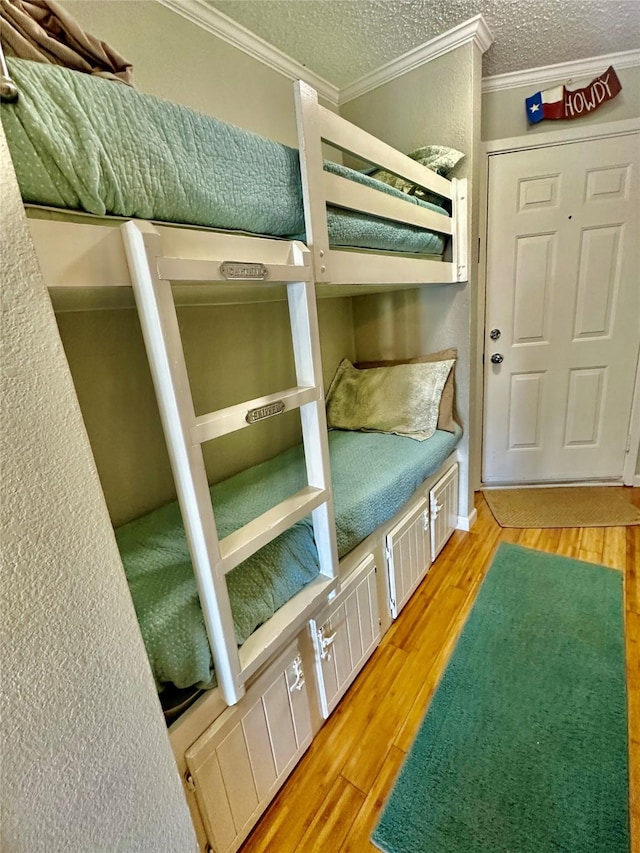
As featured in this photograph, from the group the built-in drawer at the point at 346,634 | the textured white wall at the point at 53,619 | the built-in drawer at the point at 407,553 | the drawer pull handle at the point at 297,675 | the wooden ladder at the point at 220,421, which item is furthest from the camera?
the built-in drawer at the point at 407,553

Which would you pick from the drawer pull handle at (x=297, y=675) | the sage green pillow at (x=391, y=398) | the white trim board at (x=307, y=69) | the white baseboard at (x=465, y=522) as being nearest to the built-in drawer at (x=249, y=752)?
the drawer pull handle at (x=297, y=675)

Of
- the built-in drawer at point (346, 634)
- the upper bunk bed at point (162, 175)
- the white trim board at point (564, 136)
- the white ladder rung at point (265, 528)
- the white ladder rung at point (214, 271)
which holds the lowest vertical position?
the built-in drawer at point (346, 634)

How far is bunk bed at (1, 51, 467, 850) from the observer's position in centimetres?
61

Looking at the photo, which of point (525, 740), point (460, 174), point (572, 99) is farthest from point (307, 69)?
point (525, 740)

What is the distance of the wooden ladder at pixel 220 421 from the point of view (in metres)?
0.68

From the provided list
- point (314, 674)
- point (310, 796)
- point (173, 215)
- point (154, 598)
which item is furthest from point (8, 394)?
point (310, 796)

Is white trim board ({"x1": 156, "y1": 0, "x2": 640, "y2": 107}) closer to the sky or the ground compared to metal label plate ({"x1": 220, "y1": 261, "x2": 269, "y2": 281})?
closer to the sky

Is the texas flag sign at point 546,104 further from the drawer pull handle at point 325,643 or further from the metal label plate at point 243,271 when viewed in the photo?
the drawer pull handle at point 325,643

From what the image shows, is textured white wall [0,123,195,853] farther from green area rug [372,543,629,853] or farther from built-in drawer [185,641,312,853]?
green area rug [372,543,629,853]

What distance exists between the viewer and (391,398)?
2125 millimetres

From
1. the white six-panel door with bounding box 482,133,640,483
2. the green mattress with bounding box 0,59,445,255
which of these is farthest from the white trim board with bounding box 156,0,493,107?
the green mattress with bounding box 0,59,445,255

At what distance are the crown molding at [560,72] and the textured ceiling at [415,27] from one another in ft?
0.16

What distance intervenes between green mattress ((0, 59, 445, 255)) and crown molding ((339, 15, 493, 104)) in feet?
4.81

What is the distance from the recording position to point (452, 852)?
38.4 inches
